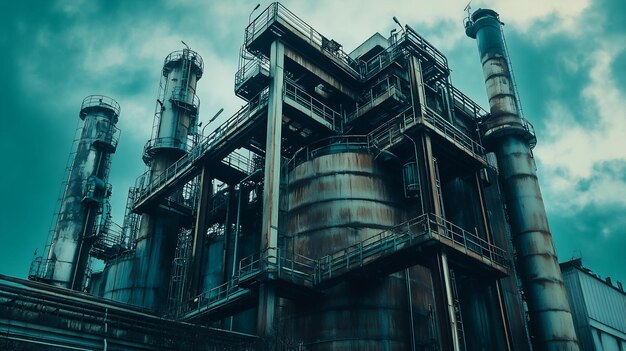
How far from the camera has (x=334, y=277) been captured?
79.3 ft

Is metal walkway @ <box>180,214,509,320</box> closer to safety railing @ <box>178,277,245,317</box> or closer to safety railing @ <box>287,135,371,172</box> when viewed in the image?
safety railing @ <box>178,277,245,317</box>

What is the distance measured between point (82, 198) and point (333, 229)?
81.2ft

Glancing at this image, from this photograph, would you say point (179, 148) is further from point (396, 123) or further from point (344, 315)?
point (344, 315)

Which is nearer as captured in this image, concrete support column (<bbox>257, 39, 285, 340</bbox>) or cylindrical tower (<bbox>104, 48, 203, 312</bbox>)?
concrete support column (<bbox>257, 39, 285, 340</bbox>)

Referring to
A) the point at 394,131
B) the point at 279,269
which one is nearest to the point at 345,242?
the point at 279,269

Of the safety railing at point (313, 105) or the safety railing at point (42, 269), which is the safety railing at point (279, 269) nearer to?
the safety railing at point (313, 105)

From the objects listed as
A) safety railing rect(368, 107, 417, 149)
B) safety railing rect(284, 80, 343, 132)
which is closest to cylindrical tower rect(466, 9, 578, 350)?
safety railing rect(368, 107, 417, 149)

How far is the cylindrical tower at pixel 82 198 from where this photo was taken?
40216mm

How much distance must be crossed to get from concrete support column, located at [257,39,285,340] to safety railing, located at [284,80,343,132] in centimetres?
101

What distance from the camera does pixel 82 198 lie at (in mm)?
42625

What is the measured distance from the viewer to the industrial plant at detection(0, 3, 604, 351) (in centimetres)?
2192

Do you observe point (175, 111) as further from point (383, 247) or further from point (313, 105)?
point (383, 247)

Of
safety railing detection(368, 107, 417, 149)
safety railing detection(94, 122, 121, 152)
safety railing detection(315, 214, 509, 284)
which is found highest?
safety railing detection(94, 122, 121, 152)

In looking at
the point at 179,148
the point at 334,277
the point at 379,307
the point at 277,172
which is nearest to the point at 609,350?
the point at 379,307
